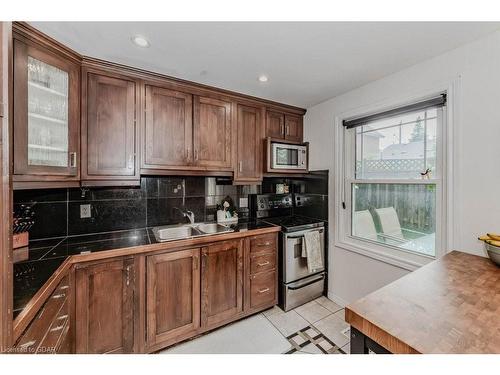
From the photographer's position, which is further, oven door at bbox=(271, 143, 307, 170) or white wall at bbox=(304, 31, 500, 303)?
oven door at bbox=(271, 143, 307, 170)

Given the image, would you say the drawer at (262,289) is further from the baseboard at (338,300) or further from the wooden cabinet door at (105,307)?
the wooden cabinet door at (105,307)

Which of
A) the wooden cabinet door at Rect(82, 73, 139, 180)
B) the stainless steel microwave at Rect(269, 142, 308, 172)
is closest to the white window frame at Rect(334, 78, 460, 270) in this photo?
the stainless steel microwave at Rect(269, 142, 308, 172)

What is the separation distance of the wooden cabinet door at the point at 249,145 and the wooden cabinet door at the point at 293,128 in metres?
0.44

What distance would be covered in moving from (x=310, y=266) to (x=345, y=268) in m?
0.40

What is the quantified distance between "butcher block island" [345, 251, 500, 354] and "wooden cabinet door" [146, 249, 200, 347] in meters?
1.34

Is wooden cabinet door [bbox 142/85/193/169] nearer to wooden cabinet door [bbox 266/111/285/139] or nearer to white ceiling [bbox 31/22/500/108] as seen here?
white ceiling [bbox 31/22/500/108]

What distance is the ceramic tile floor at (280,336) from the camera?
176 centimetres

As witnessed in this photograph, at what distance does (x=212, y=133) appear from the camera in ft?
7.16

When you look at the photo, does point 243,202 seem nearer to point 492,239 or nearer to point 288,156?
point 288,156

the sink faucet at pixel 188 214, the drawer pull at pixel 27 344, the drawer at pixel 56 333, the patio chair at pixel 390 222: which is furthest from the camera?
the sink faucet at pixel 188 214

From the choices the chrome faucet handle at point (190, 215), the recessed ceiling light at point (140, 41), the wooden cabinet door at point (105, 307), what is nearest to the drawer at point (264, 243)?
the chrome faucet handle at point (190, 215)

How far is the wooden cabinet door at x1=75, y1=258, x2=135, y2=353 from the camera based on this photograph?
1428mm

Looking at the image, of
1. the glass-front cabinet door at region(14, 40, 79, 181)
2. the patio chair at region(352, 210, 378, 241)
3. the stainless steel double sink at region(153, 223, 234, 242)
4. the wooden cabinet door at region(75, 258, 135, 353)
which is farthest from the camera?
the patio chair at region(352, 210, 378, 241)

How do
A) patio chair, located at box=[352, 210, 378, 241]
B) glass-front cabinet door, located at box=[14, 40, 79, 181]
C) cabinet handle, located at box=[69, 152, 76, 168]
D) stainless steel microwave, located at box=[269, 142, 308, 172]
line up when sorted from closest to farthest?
1. glass-front cabinet door, located at box=[14, 40, 79, 181]
2. cabinet handle, located at box=[69, 152, 76, 168]
3. patio chair, located at box=[352, 210, 378, 241]
4. stainless steel microwave, located at box=[269, 142, 308, 172]
